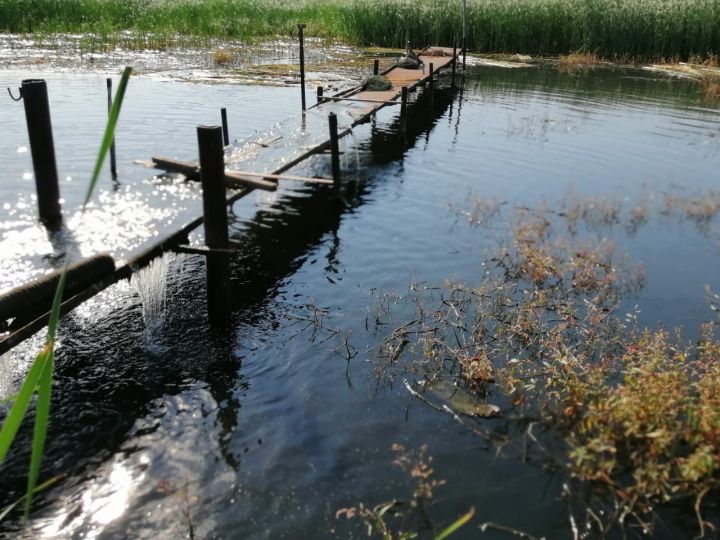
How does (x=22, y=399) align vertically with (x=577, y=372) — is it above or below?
above

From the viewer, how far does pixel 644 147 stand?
Answer: 17.6 metres

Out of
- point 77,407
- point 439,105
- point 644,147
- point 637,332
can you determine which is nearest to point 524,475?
point 637,332

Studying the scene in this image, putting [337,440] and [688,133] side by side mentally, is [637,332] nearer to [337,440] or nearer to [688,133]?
[337,440]

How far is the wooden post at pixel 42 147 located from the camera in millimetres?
9109

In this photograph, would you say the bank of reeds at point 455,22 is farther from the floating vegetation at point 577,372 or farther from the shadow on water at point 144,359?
the shadow on water at point 144,359

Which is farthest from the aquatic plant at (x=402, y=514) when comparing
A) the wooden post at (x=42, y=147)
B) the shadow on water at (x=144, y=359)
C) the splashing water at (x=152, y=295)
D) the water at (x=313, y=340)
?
the wooden post at (x=42, y=147)

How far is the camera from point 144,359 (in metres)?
7.31

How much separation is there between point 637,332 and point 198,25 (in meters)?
32.8

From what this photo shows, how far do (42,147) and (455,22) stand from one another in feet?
92.2

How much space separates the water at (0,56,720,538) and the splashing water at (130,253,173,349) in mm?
135

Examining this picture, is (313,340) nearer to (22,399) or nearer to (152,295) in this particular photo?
(152,295)

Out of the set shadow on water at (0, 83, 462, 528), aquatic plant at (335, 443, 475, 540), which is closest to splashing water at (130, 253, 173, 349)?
shadow on water at (0, 83, 462, 528)

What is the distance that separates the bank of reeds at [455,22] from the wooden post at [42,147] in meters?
25.7

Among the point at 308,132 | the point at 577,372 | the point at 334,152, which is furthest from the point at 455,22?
the point at 577,372
